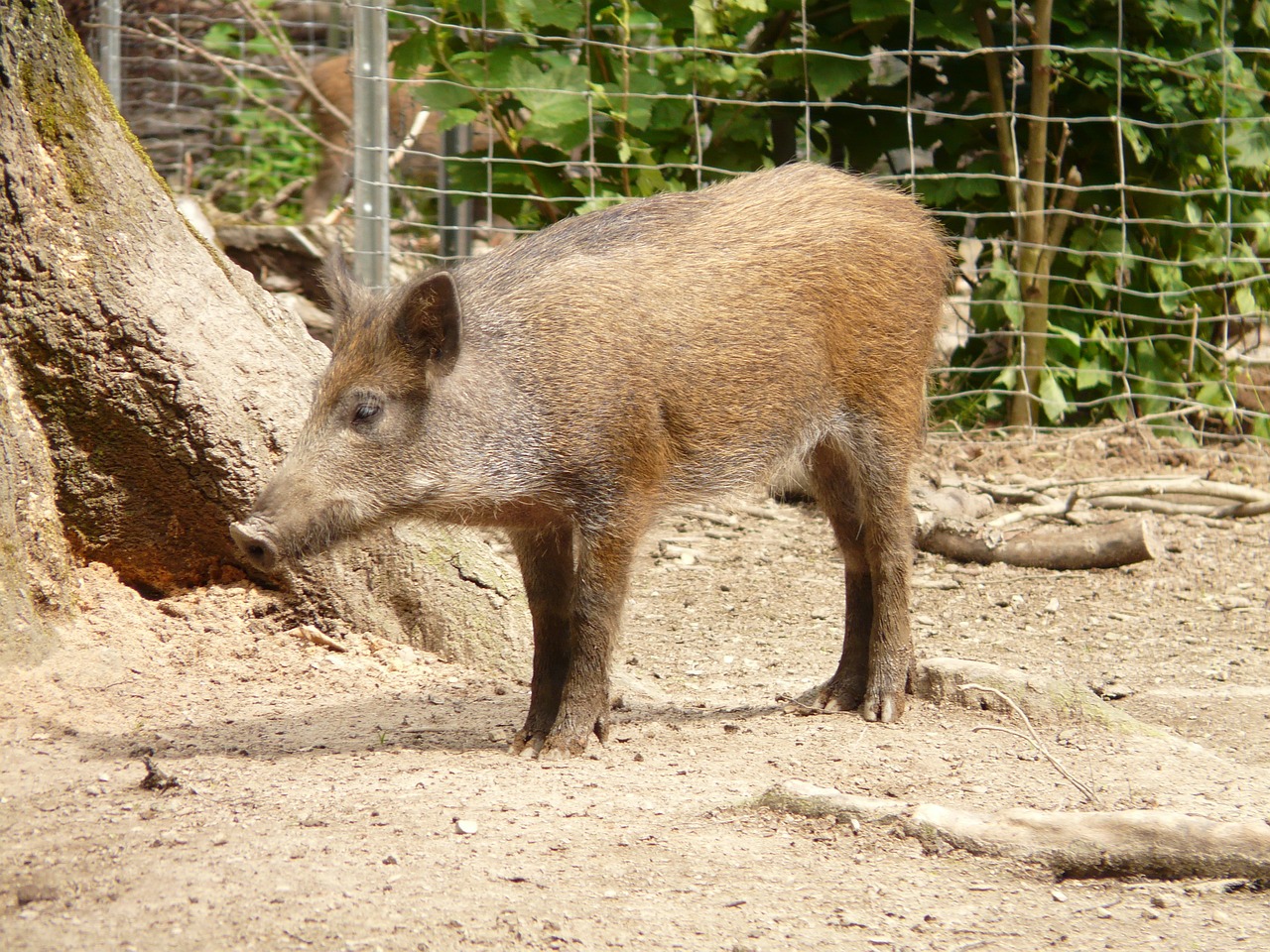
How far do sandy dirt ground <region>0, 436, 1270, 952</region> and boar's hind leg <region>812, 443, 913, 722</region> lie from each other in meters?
0.15

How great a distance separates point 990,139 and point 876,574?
4394 mm

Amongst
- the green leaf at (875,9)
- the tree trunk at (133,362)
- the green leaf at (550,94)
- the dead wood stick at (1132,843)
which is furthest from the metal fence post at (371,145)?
the dead wood stick at (1132,843)

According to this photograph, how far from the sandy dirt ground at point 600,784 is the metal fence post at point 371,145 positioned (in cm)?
211

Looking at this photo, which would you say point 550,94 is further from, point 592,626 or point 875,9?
point 592,626

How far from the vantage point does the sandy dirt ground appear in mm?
2953

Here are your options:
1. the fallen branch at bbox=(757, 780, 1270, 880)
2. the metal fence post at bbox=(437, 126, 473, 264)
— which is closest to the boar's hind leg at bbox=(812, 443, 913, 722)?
the fallen branch at bbox=(757, 780, 1270, 880)

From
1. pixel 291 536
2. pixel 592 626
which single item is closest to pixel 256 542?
pixel 291 536

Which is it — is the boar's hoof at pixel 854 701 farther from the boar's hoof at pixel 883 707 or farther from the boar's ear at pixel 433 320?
the boar's ear at pixel 433 320

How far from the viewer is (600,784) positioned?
3902 mm

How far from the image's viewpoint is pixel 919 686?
4930 millimetres

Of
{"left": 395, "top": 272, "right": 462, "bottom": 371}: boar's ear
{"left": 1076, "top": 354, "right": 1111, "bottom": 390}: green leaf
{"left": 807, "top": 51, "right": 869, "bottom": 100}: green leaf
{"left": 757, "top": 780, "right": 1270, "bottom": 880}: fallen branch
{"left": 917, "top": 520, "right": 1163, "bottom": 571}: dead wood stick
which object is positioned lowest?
{"left": 917, "top": 520, "right": 1163, "bottom": 571}: dead wood stick

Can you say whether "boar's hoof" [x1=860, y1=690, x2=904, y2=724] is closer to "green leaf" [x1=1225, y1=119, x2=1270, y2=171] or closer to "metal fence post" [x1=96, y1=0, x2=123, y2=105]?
"green leaf" [x1=1225, y1=119, x2=1270, y2=171]

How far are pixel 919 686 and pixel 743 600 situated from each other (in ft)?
4.84

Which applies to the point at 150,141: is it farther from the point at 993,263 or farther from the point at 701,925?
the point at 701,925
